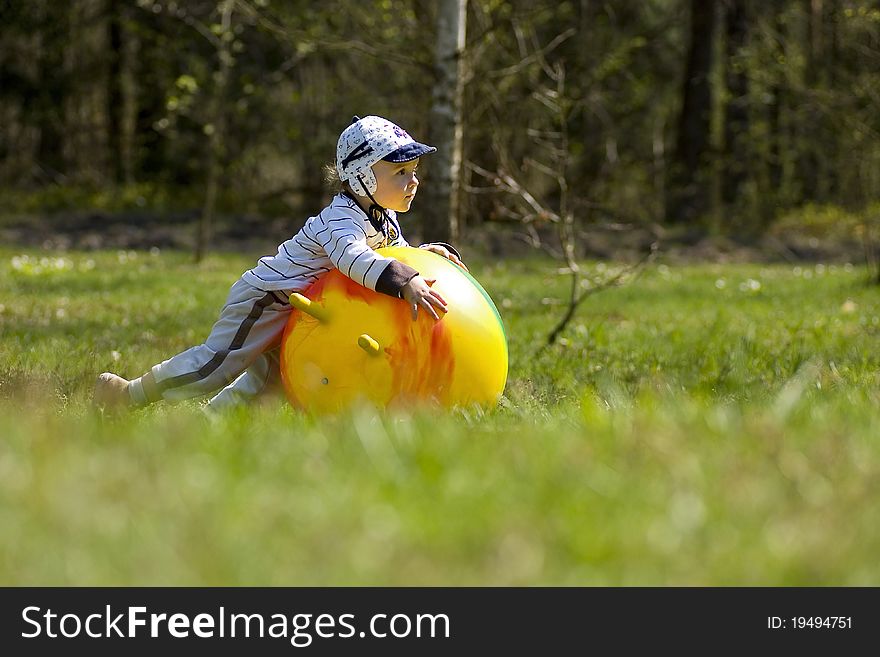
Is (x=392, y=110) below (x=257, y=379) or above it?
below

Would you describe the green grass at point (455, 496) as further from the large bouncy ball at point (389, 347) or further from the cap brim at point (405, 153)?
the cap brim at point (405, 153)

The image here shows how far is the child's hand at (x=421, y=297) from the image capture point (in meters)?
4.60

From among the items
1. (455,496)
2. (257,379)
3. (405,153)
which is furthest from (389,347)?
(455,496)

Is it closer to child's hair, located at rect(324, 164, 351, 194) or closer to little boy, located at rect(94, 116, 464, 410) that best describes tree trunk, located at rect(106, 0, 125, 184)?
child's hair, located at rect(324, 164, 351, 194)

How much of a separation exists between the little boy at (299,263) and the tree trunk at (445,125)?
392cm

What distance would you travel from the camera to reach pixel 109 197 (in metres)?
22.4

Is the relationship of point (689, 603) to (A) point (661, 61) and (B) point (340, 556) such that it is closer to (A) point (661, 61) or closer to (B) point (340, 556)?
(B) point (340, 556)

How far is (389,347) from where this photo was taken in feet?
15.3

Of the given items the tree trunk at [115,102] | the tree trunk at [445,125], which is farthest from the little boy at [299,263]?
the tree trunk at [115,102]

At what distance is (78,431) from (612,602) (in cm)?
179

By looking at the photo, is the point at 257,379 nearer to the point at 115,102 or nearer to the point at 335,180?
the point at 335,180

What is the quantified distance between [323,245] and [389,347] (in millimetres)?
577

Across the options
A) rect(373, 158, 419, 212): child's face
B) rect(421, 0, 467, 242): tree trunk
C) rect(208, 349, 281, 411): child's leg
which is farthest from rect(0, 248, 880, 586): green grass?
rect(421, 0, 467, 242): tree trunk

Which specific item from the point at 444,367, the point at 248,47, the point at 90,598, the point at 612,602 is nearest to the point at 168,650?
the point at 90,598
